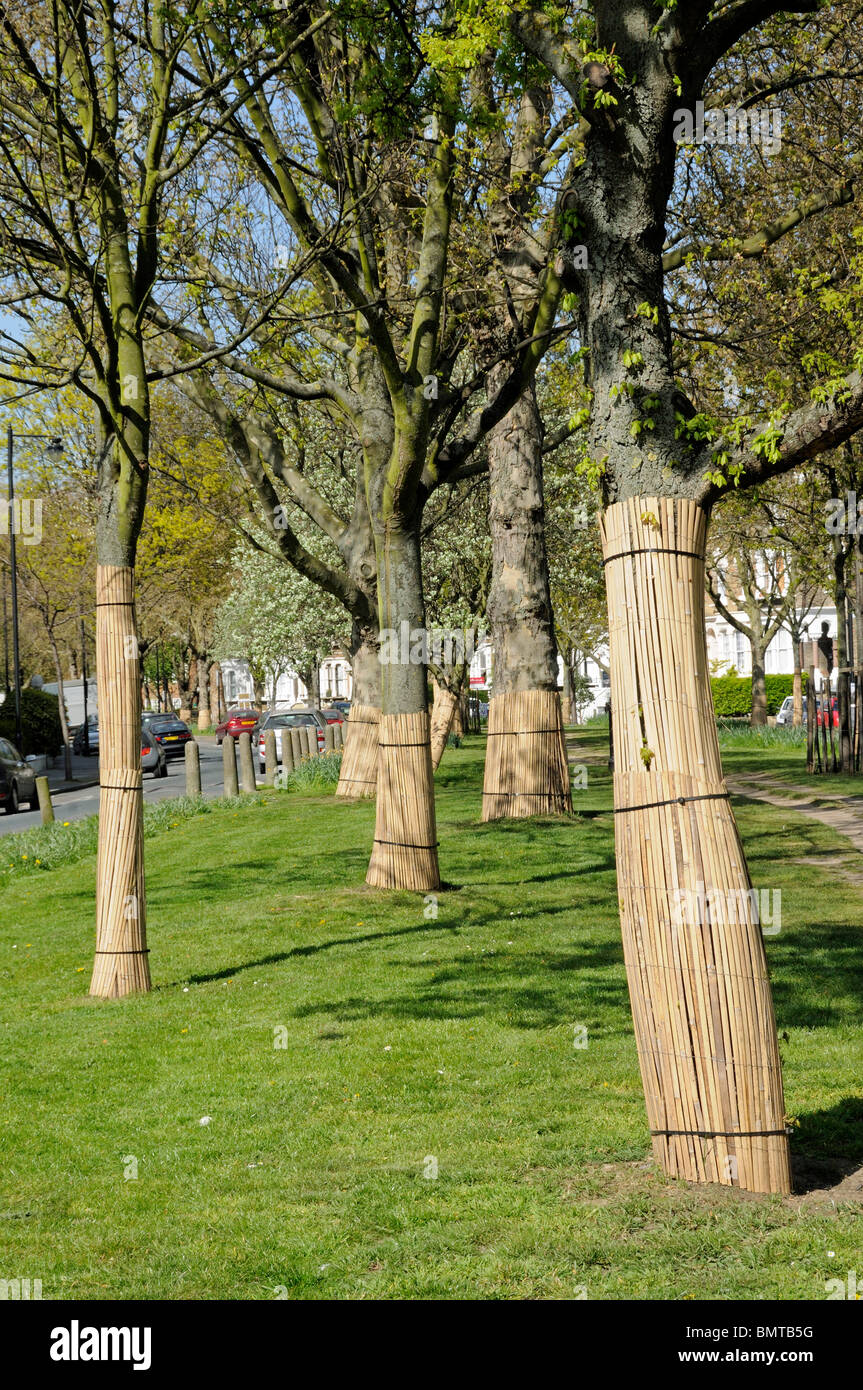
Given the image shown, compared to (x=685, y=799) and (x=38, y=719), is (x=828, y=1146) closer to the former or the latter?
(x=685, y=799)

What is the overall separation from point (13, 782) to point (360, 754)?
1173 centimetres

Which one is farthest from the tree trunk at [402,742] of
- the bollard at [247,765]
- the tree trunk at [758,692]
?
the tree trunk at [758,692]

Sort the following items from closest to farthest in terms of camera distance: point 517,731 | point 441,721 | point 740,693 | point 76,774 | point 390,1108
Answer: point 390,1108 < point 517,731 < point 441,721 < point 76,774 < point 740,693

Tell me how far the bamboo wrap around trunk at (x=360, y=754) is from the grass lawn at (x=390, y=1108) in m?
7.33

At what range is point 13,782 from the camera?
28.0 meters

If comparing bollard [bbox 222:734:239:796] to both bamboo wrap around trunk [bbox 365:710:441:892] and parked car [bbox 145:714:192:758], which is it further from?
parked car [bbox 145:714:192:758]

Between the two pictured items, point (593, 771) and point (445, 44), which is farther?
point (593, 771)

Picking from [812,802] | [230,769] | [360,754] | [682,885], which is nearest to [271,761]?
[230,769]

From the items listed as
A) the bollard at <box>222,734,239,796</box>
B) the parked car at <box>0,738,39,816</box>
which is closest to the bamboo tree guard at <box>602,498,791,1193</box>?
the bollard at <box>222,734,239,796</box>

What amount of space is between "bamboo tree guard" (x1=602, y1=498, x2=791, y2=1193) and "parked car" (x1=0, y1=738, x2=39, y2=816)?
24.4 metres

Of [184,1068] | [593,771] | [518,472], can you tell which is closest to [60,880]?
[518,472]

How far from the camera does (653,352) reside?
4.73 metres

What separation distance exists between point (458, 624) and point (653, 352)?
90.5ft

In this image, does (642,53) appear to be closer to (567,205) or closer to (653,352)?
(567,205)
